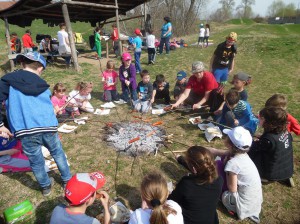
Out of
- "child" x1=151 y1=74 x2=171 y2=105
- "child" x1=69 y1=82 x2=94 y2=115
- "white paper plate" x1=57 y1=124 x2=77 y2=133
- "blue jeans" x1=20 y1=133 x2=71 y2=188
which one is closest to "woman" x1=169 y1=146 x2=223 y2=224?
"blue jeans" x1=20 y1=133 x2=71 y2=188

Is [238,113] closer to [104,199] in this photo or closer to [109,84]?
[104,199]

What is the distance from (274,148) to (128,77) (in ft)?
13.7

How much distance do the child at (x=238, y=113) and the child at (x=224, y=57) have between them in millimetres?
1688

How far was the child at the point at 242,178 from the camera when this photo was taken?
2.50 m

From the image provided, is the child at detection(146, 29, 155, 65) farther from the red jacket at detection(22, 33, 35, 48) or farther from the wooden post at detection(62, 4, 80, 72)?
the red jacket at detection(22, 33, 35, 48)

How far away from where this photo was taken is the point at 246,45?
40.4 feet

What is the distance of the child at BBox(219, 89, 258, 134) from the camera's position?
13.1 feet

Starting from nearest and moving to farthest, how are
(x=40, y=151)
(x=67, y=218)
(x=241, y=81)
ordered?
1. (x=67, y=218)
2. (x=40, y=151)
3. (x=241, y=81)

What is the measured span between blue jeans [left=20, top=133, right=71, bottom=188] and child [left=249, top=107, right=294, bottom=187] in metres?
2.64

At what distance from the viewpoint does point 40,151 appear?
9.22ft

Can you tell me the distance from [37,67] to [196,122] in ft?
11.1

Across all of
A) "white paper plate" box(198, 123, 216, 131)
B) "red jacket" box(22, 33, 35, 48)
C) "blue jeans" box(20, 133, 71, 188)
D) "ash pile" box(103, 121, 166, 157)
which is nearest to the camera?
"blue jeans" box(20, 133, 71, 188)

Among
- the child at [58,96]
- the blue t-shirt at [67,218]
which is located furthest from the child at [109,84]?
the blue t-shirt at [67,218]

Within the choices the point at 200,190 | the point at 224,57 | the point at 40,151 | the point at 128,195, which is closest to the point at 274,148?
the point at 200,190
